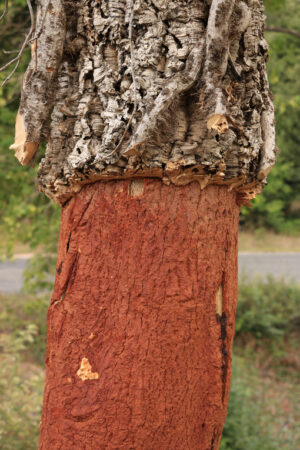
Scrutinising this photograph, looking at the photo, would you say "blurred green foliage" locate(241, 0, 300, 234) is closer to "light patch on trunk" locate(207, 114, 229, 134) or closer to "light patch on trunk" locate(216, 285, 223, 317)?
"light patch on trunk" locate(216, 285, 223, 317)

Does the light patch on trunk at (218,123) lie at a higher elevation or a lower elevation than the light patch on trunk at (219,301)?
higher

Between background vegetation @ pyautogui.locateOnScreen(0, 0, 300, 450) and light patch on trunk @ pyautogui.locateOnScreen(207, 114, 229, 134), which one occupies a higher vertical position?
light patch on trunk @ pyautogui.locateOnScreen(207, 114, 229, 134)

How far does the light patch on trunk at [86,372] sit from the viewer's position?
4.73 ft

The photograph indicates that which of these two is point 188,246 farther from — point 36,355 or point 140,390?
point 36,355

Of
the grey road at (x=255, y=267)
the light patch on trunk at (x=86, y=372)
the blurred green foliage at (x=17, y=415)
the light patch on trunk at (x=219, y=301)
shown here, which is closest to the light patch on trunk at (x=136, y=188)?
the light patch on trunk at (x=219, y=301)

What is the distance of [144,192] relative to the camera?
4.70 ft

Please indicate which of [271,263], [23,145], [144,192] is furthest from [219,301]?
[271,263]

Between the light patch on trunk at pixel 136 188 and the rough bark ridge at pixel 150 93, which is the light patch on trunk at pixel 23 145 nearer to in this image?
the rough bark ridge at pixel 150 93

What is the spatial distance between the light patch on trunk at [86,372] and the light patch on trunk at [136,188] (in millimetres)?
495

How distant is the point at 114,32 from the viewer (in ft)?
4.62

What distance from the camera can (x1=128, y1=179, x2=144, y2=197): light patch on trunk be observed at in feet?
4.71

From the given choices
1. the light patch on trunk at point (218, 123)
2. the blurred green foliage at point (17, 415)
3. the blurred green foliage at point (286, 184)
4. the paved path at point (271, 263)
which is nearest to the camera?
the light patch on trunk at point (218, 123)

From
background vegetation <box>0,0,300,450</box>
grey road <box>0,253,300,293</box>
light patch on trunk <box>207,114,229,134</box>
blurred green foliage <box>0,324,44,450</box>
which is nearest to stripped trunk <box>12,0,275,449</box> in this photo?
light patch on trunk <box>207,114,229,134</box>

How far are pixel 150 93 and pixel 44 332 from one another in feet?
21.3
